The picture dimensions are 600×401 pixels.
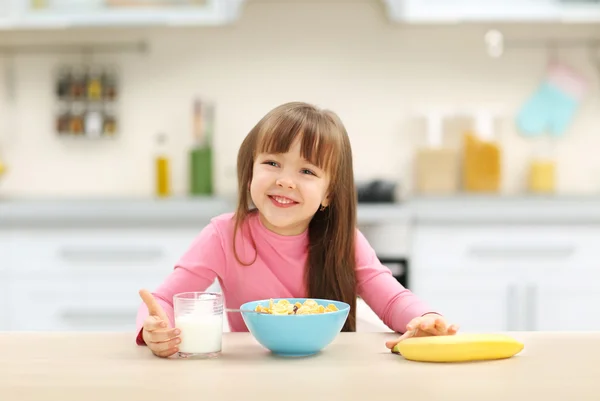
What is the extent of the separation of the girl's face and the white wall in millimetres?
2194

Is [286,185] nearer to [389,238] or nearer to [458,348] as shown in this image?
[458,348]

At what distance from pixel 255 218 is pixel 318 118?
10.8 inches

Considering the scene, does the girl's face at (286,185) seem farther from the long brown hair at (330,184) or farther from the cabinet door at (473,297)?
the cabinet door at (473,297)

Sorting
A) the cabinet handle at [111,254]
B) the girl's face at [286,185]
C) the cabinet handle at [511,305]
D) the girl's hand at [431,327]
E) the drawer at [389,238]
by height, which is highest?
the girl's face at [286,185]

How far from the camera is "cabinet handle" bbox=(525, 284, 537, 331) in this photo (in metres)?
2.87

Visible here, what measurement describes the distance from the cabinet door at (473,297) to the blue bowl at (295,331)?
1.84 m

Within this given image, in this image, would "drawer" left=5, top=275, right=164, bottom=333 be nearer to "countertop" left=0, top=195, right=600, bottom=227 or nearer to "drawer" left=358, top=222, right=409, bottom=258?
"countertop" left=0, top=195, right=600, bottom=227

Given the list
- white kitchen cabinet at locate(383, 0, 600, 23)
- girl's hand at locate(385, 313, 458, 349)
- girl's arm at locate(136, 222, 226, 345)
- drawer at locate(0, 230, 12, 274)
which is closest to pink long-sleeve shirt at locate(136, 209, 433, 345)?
girl's arm at locate(136, 222, 226, 345)

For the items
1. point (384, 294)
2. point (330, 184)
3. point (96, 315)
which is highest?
point (330, 184)

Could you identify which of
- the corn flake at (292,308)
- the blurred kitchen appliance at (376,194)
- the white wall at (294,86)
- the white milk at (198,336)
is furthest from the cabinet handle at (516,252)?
the white milk at (198,336)

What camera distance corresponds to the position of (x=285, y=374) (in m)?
0.95

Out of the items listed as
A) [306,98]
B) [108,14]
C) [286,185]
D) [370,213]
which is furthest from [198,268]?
[306,98]

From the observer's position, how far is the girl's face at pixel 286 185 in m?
1.28

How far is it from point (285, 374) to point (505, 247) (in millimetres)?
2062
